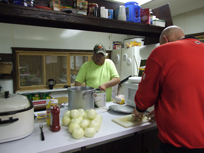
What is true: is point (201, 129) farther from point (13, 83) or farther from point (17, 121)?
point (13, 83)

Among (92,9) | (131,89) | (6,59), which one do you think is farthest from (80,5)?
(6,59)

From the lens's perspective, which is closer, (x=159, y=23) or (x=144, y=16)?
(x=144, y=16)

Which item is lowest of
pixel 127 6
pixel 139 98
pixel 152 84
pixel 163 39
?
pixel 139 98

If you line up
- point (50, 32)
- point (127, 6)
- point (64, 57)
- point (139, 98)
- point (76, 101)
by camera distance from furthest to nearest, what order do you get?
point (64, 57), point (50, 32), point (127, 6), point (76, 101), point (139, 98)

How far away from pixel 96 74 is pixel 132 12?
3.07ft

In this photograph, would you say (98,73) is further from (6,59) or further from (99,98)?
(6,59)

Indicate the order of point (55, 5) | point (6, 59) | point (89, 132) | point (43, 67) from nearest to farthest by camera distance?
point (89, 132), point (55, 5), point (6, 59), point (43, 67)

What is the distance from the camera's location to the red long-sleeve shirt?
93cm

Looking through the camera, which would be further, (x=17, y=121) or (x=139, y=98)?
(x=139, y=98)

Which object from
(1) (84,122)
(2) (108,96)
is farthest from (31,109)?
(2) (108,96)

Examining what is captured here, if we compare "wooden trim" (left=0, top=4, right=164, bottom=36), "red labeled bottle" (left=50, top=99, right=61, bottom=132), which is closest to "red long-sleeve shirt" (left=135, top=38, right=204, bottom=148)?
"red labeled bottle" (left=50, top=99, right=61, bottom=132)

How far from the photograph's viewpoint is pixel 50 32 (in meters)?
3.81

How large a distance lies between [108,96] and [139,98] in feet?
3.56

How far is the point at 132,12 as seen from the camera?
1.84 metres
